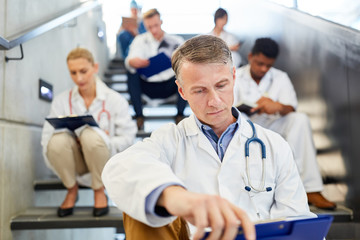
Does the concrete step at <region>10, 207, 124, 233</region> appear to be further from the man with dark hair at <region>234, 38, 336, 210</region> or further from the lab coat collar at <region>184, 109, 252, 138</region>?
the man with dark hair at <region>234, 38, 336, 210</region>

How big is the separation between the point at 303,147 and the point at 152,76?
156cm

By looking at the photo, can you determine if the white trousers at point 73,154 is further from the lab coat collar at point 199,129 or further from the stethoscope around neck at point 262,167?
the stethoscope around neck at point 262,167

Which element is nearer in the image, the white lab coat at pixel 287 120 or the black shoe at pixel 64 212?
the black shoe at pixel 64 212

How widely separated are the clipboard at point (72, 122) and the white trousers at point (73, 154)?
0.18 feet

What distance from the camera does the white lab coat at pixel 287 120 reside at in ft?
7.05

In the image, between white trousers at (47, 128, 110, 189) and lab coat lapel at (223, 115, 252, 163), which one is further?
white trousers at (47, 128, 110, 189)

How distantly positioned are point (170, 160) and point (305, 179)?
136 centimetres

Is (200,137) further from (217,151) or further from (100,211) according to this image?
(100,211)

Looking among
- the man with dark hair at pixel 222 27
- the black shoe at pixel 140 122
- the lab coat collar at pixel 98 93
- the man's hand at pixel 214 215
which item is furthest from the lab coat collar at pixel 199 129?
the man with dark hair at pixel 222 27

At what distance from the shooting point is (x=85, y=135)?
2.04 metres

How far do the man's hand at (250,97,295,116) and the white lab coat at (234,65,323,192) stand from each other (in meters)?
0.06

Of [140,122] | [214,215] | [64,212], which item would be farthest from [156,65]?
[214,215]

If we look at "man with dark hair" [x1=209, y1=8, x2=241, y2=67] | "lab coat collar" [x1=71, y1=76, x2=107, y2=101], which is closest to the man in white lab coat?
"lab coat collar" [x1=71, y1=76, x2=107, y2=101]

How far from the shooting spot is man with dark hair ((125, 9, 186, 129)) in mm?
3078
